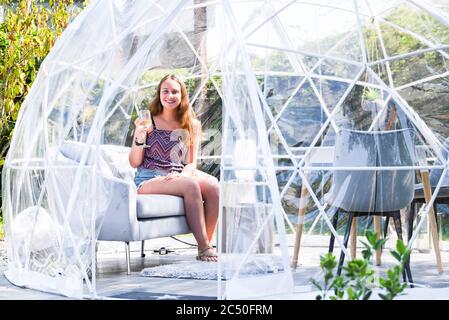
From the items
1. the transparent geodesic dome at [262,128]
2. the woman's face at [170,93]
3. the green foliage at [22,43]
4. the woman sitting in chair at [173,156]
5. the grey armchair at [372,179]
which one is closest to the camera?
the transparent geodesic dome at [262,128]

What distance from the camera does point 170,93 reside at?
705 centimetres

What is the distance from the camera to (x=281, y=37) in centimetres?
707

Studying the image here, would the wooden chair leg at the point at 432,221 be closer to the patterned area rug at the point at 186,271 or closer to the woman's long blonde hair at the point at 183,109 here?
the patterned area rug at the point at 186,271

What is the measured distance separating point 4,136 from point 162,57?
4.64m

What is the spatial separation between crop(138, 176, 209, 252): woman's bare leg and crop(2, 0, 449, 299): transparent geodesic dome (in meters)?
0.47

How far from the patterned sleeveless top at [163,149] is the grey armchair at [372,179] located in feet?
6.42

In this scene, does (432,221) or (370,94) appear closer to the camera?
(432,221)

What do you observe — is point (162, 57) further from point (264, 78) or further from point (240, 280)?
point (240, 280)

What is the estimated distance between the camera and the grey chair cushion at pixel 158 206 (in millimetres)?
6535

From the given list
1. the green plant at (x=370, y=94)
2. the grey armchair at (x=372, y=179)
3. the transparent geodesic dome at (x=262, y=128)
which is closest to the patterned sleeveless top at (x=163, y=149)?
the transparent geodesic dome at (x=262, y=128)

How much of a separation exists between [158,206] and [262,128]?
5.65 ft

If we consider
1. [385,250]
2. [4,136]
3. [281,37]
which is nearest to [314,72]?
[281,37]

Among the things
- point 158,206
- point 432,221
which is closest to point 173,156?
point 158,206

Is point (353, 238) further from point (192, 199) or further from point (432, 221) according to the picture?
point (192, 199)
